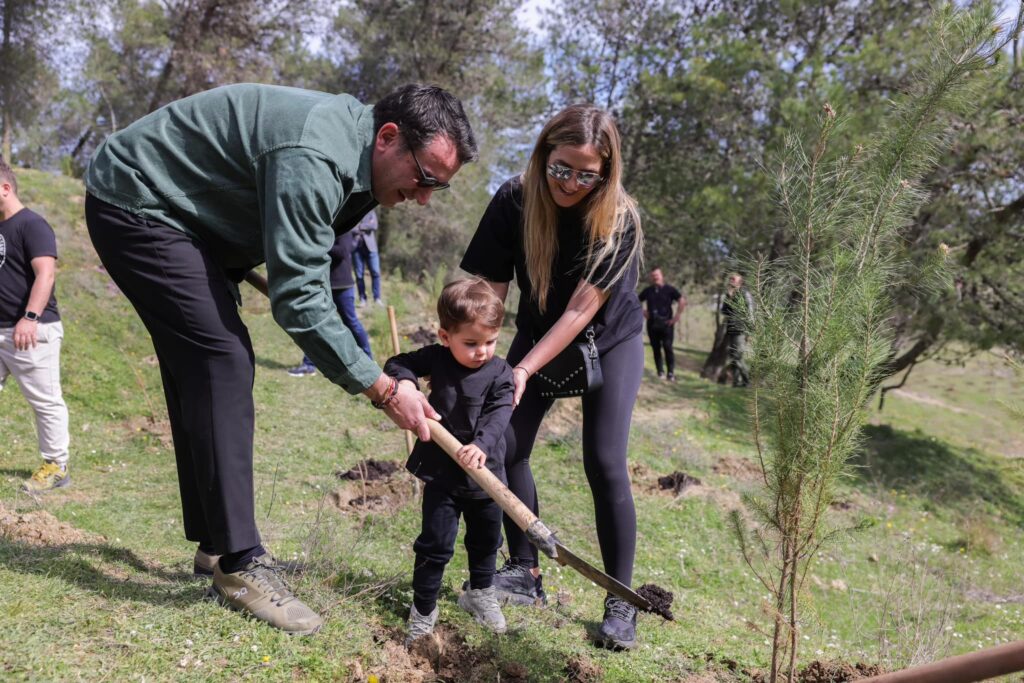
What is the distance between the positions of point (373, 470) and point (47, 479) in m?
2.06

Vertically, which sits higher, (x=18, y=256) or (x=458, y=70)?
(x=458, y=70)

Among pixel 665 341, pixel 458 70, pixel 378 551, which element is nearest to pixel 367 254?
pixel 665 341

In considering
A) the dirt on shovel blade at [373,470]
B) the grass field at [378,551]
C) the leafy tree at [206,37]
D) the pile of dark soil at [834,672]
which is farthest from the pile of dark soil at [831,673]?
the leafy tree at [206,37]

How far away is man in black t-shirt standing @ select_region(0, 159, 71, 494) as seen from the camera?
13.4ft

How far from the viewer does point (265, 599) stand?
8.54 feet

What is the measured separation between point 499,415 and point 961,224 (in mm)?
11170

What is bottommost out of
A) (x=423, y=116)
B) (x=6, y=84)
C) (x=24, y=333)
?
(x=24, y=333)

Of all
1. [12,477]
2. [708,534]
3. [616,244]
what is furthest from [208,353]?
[708,534]

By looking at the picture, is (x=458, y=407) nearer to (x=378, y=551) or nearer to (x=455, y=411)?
(x=455, y=411)

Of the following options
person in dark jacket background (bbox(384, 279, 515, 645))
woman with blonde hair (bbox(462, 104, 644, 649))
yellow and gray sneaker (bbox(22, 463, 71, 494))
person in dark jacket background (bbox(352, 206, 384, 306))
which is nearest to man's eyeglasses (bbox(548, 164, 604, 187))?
woman with blonde hair (bbox(462, 104, 644, 649))

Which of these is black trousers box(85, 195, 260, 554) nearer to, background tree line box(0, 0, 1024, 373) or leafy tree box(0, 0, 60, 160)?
Answer: background tree line box(0, 0, 1024, 373)

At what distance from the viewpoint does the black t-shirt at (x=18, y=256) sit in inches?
161

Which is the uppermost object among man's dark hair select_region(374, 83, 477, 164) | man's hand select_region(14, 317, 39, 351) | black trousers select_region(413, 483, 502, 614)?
man's dark hair select_region(374, 83, 477, 164)

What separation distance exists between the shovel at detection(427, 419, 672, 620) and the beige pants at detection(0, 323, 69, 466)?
2.94 m
